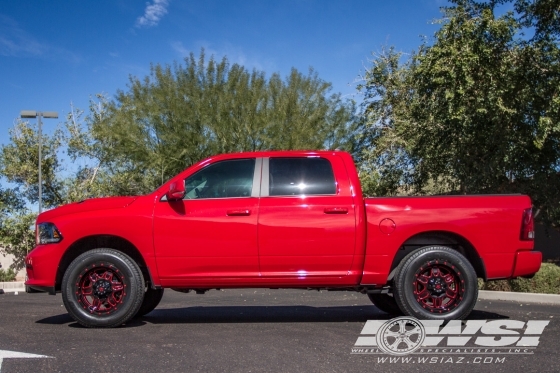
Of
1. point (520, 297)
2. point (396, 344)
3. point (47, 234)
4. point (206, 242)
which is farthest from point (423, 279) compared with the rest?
point (520, 297)

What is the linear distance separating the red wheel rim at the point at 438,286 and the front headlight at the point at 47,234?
384cm

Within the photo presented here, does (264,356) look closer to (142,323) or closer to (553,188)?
(142,323)

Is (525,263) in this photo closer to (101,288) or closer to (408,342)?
(408,342)

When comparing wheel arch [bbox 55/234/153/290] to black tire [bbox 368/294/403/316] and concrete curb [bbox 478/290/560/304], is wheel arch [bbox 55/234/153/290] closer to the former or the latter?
black tire [bbox 368/294/403/316]

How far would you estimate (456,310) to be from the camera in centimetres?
700

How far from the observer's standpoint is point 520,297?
454 inches

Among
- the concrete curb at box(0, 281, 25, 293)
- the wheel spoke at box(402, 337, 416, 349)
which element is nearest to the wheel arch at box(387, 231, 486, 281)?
the wheel spoke at box(402, 337, 416, 349)

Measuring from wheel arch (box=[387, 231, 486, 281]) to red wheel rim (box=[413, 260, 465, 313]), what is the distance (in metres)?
0.29

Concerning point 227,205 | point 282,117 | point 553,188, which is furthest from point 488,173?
point 227,205

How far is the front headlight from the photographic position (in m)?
7.26

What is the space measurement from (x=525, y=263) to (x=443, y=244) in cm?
87

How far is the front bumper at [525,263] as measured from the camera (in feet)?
23.6

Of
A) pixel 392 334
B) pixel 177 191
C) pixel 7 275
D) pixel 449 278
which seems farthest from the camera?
pixel 7 275

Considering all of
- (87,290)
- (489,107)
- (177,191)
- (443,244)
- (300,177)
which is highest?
(489,107)
